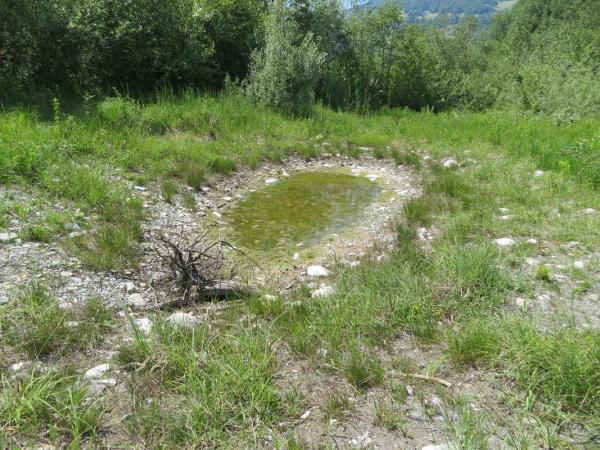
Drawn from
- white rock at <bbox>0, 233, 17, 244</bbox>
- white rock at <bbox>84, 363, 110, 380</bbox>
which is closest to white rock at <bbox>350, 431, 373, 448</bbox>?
white rock at <bbox>84, 363, 110, 380</bbox>

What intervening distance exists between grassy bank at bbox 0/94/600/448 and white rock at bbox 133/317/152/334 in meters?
0.14

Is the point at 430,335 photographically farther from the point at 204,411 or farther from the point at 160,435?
the point at 160,435

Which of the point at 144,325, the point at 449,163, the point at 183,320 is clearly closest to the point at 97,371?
the point at 144,325

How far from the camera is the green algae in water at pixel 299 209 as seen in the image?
21.2ft

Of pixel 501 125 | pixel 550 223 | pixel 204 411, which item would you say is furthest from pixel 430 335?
pixel 501 125

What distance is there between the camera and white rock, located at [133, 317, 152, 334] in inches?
152

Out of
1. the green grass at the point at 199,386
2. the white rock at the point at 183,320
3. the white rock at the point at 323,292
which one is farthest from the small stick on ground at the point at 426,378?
the white rock at the point at 183,320

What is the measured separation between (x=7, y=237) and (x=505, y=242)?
5601 millimetres

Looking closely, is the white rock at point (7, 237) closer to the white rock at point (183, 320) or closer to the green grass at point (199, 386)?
the white rock at point (183, 320)

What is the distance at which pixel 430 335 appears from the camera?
3.82 m

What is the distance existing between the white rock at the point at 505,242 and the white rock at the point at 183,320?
357 cm

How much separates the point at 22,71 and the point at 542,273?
1012cm

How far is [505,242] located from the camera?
546 centimetres

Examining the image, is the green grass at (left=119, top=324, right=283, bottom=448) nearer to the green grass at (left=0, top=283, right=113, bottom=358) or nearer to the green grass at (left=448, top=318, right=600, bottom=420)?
the green grass at (left=0, top=283, right=113, bottom=358)
